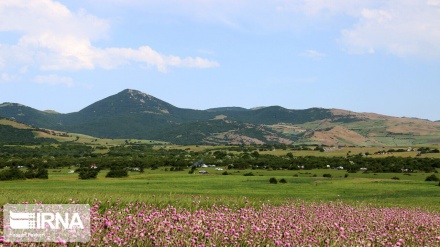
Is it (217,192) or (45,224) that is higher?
(45,224)

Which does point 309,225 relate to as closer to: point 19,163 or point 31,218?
point 31,218

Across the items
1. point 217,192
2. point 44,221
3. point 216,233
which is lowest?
point 217,192

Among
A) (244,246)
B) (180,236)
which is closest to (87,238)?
(180,236)

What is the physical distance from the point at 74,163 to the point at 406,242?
5073 inches

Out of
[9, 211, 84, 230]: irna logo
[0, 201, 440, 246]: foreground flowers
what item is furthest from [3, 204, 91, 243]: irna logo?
[0, 201, 440, 246]: foreground flowers

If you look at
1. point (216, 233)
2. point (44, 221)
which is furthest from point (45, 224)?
point (216, 233)

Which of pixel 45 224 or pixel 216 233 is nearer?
pixel 45 224

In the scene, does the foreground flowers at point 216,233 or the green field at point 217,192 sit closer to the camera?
the foreground flowers at point 216,233

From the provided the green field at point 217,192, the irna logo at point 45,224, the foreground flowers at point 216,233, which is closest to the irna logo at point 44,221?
the irna logo at point 45,224

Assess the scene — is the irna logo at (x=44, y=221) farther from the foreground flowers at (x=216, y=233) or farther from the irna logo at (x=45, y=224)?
the foreground flowers at (x=216, y=233)

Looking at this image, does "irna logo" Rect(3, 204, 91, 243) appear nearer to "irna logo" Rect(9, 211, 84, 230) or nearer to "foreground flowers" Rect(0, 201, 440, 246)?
"irna logo" Rect(9, 211, 84, 230)

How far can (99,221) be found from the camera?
9.67 metres

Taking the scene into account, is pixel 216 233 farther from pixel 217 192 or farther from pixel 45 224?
pixel 217 192

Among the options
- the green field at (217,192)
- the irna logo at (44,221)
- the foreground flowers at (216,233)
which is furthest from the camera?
the green field at (217,192)
